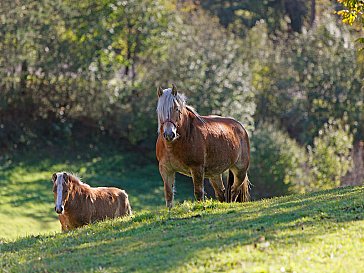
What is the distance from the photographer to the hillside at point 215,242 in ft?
29.5

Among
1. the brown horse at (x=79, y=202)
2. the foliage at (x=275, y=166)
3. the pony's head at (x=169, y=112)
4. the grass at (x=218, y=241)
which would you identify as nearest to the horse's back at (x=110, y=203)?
the brown horse at (x=79, y=202)

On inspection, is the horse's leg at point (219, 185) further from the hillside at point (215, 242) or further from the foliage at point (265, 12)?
the foliage at point (265, 12)

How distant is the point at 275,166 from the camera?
4009 centimetres

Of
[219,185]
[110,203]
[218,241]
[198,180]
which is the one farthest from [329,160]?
[218,241]

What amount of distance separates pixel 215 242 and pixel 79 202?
233 inches

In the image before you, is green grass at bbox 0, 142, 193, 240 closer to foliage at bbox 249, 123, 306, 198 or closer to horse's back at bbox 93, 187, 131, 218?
foliage at bbox 249, 123, 306, 198

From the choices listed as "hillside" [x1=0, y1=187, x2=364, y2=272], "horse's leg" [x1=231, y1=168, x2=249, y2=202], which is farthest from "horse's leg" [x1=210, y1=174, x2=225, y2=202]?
"hillside" [x1=0, y1=187, x2=364, y2=272]

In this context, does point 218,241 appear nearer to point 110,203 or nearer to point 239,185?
point 110,203

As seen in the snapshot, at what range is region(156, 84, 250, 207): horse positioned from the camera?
13727mm

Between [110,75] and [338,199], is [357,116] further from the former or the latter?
[338,199]

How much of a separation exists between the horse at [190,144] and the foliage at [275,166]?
2394 cm

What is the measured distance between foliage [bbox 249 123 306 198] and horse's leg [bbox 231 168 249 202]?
75.6 ft

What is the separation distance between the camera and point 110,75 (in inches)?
1736


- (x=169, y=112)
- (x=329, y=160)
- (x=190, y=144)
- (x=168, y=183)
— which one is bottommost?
(x=329, y=160)
